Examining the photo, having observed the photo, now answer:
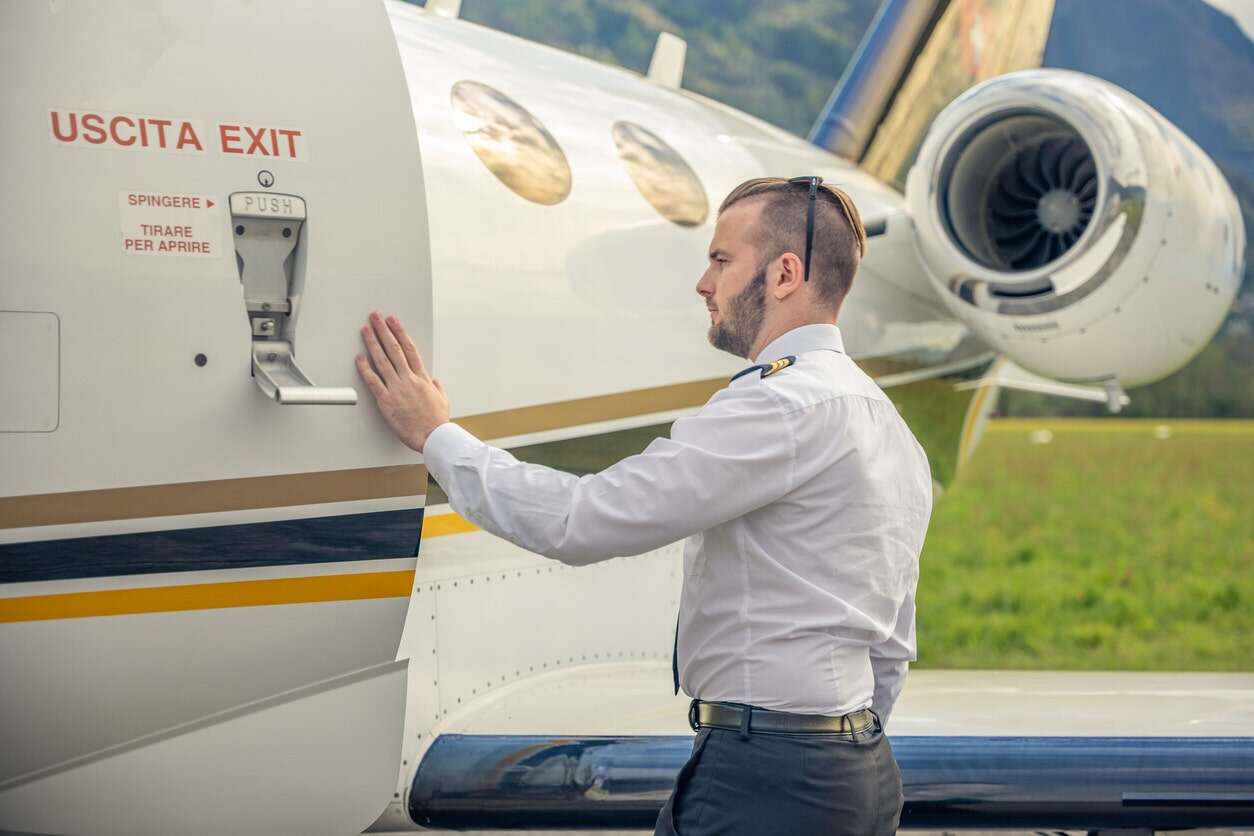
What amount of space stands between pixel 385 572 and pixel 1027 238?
149 inches

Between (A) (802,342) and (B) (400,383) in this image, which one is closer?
(A) (802,342)

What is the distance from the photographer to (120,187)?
273 cm

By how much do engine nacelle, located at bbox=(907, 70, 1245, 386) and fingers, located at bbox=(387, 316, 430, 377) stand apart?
317 centimetres

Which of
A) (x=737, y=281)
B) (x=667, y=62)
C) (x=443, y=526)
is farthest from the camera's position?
(x=667, y=62)

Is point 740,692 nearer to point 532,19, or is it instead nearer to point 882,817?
point 882,817

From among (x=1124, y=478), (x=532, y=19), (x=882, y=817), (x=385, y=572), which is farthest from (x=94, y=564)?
(x=532, y=19)

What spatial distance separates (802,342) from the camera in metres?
2.58

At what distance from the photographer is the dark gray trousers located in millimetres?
2404

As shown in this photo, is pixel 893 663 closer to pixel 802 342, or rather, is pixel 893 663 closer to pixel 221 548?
pixel 802 342

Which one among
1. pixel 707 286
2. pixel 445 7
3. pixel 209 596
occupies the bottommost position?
pixel 209 596

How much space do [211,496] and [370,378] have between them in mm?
396

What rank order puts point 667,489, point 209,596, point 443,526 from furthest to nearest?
1. point 443,526
2. point 209,596
3. point 667,489

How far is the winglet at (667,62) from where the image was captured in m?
6.62

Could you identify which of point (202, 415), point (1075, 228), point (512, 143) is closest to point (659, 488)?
point (202, 415)
